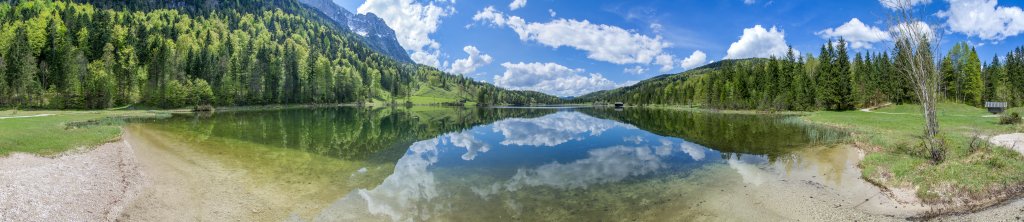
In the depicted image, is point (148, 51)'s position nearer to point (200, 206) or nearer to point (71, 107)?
point (71, 107)

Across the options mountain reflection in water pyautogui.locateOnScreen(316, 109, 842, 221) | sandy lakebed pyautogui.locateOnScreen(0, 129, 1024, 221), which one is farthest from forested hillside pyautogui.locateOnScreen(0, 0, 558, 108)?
mountain reflection in water pyautogui.locateOnScreen(316, 109, 842, 221)

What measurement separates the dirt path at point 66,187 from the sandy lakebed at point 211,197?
0.07 ft

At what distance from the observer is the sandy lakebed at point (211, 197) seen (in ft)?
39.3

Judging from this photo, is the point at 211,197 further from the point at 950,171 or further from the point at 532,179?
the point at 950,171

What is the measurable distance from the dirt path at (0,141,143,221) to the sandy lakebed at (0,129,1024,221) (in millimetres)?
21

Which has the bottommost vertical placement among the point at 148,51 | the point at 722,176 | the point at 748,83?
the point at 722,176

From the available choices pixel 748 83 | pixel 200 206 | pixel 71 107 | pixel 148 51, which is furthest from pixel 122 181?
pixel 148 51

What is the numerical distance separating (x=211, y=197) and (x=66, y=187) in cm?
413

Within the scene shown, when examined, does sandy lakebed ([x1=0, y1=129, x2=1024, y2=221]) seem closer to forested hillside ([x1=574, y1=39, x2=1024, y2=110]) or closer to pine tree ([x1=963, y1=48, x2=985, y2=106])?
forested hillside ([x1=574, y1=39, x2=1024, y2=110])

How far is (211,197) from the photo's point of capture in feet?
51.0

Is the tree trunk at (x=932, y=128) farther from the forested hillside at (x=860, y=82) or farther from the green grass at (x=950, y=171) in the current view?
the forested hillside at (x=860, y=82)

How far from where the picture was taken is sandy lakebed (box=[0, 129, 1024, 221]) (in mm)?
Answer: 11992

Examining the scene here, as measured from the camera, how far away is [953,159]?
17719mm

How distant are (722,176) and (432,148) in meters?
20.9
